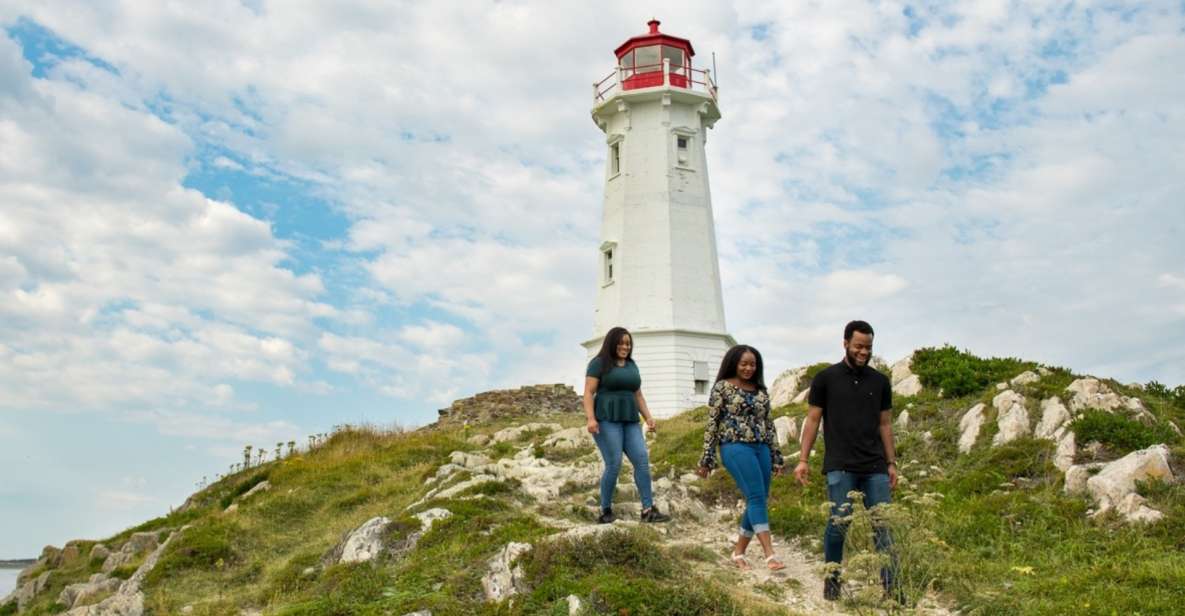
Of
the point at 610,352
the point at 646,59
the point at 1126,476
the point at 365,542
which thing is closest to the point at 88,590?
the point at 365,542

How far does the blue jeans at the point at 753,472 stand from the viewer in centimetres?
929

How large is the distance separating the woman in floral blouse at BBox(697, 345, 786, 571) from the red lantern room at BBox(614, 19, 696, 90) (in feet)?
70.6

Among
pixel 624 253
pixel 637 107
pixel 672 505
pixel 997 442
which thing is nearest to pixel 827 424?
pixel 672 505

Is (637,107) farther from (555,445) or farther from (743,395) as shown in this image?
(743,395)

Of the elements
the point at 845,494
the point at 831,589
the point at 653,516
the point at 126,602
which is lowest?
the point at 831,589

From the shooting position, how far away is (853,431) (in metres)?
8.30

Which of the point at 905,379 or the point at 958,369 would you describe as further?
the point at 905,379

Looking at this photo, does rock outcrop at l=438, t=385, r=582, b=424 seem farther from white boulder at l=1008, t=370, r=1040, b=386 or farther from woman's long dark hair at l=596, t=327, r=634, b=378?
woman's long dark hair at l=596, t=327, r=634, b=378

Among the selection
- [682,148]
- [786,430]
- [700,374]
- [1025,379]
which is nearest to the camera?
[1025,379]

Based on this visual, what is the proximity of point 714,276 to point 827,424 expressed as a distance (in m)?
20.7

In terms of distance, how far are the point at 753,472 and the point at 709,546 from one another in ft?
8.13

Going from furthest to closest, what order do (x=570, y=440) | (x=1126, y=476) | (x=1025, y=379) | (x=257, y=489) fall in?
1. (x=257, y=489)
2. (x=570, y=440)
3. (x=1025, y=379)
4. (x=1126, y=476)

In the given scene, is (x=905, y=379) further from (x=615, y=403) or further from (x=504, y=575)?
(x=504, y=575)

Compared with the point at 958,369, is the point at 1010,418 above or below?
below
